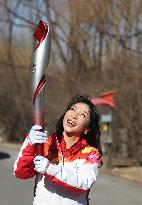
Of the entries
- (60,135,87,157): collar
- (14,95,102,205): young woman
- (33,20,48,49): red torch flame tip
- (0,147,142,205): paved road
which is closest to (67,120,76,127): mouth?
(14,95,102,205): young woman

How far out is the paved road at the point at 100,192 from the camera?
1009cm

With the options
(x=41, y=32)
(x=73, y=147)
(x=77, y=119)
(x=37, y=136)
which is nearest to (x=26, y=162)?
(x=37, y=136)

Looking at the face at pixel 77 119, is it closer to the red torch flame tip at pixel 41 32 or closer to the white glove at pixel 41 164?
the white glove at pixel 41 164

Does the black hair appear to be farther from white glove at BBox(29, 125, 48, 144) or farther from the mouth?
white glove at BBox(29, 125, 48, 144)

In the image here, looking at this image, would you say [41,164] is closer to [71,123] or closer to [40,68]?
[71,123]

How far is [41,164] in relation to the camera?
3471 mm

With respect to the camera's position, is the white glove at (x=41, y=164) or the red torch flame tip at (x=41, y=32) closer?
the white glove at (x=41, y=164)

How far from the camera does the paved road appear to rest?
1009 centimetres

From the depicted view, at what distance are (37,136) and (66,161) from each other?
0.91 ft

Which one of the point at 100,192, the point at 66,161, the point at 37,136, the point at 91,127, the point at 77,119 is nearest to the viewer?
the point at 37,136

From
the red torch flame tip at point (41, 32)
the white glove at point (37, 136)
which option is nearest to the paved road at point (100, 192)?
the white glove at point (37, 136)

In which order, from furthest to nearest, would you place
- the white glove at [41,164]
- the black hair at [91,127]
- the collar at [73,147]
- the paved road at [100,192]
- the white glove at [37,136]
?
the paved road at [100,192]
the black hair at [91,127]
the collar at [73,147]
the white glove at [37,136]
the white glove at [41,164]

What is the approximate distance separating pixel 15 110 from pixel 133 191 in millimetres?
22315

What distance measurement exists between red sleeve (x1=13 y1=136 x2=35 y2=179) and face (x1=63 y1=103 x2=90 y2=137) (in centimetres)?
29
